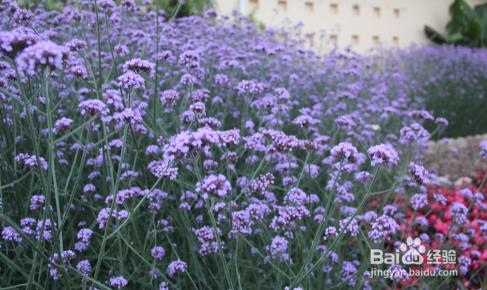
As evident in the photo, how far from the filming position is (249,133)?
3443 millimetres

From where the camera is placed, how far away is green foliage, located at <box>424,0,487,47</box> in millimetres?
11523

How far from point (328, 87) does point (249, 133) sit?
212 cm

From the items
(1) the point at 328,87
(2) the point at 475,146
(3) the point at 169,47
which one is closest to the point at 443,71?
(2) the point at 475,146

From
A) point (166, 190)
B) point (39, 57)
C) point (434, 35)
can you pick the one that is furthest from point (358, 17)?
point (39, 57)

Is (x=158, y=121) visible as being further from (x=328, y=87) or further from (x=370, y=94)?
(x=370, y=94)

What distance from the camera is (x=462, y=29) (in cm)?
1165

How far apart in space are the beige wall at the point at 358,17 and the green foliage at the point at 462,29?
10.0 inches

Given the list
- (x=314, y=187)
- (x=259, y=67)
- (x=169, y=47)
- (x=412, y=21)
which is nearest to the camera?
(x=314, y=187)

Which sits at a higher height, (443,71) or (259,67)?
(259,67)

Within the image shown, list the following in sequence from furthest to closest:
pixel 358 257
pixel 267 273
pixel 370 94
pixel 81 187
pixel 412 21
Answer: pixel 412 21 → pixel 370 94 → pixel 358 257 → pixel 81 187 → pixel 267 273

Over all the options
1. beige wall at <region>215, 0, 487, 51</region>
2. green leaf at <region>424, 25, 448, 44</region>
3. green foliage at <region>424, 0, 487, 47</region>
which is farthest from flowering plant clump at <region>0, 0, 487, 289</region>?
green foliage at <region>424, 0, 487, 47</region>

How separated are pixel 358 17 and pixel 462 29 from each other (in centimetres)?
278

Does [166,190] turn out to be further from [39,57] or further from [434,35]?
[434,35]

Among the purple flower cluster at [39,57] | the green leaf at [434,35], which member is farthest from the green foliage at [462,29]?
the purple flower cluster at [39,57]
